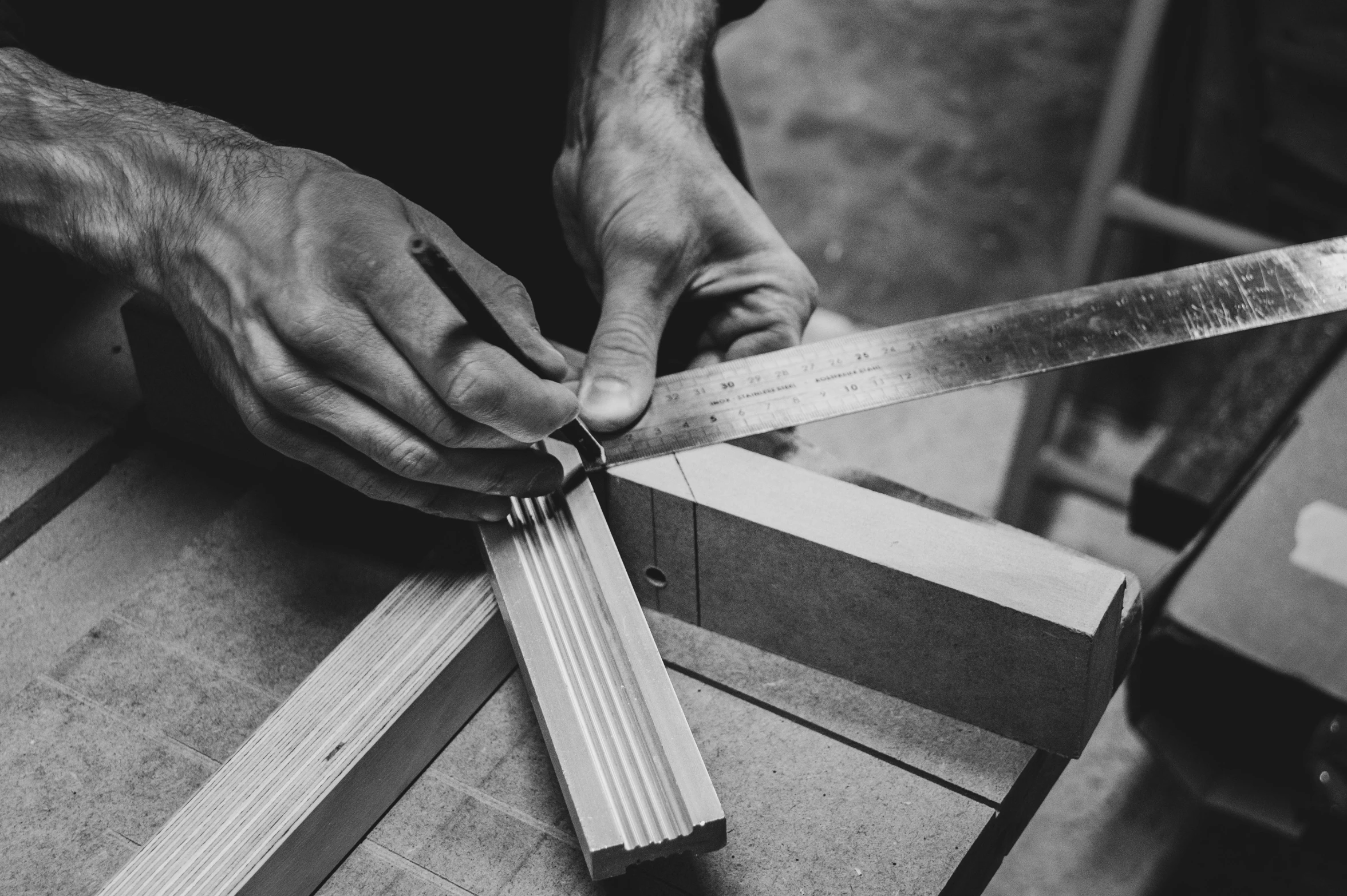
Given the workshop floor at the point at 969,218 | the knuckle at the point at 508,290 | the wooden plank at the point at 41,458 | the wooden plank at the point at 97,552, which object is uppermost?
the knuckle at the point at 508,290

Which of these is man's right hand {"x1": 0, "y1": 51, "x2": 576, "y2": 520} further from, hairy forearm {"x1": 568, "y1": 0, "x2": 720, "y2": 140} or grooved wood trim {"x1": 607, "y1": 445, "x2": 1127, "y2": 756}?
hairy forearm {"x1": 568, "y1": 0, "x2": 720, "y2": 140}

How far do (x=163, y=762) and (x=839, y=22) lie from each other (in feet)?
15.7

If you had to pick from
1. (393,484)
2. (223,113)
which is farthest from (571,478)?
(223,113)

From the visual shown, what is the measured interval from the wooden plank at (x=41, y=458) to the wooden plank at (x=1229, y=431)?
1.85 metres

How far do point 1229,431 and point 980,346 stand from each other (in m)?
1.09

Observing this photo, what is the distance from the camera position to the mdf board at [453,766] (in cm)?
114

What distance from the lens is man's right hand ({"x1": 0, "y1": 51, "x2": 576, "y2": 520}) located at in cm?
117

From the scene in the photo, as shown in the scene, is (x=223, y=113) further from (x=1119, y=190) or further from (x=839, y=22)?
(x=839, y=22)

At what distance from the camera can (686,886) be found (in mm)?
1131

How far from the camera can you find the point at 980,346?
1.50m

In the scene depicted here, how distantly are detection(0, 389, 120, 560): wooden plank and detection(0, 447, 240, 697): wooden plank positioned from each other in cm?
2

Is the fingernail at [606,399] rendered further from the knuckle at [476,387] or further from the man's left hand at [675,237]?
the knuckle at [476,387]

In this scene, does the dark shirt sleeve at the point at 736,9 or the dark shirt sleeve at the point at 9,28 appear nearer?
the dark shirt sleeve at the point at 9,28

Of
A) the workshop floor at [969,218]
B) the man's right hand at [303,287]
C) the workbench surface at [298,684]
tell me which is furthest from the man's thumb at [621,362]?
the workshop floor at [969,218]
